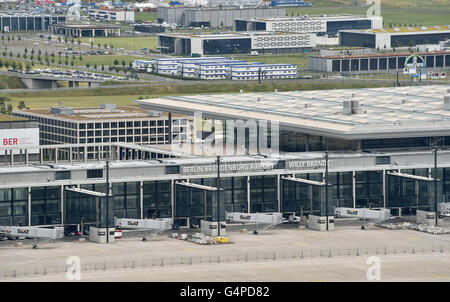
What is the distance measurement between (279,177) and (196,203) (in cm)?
1257

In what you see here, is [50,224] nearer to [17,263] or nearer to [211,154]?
[17,263]

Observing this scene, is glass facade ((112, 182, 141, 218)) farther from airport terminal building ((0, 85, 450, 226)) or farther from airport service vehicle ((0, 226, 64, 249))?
airport service vehicle ((0, 226, 64, 249))

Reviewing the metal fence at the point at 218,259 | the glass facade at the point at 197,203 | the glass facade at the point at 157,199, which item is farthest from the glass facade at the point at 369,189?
the glass facade at the point at 157,199

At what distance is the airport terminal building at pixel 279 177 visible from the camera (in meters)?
160

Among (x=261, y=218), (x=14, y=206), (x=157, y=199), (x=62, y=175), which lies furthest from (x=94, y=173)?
(x=261, y=218)

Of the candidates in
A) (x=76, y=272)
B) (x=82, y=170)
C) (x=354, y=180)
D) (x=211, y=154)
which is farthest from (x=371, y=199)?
(x=76, y=272)

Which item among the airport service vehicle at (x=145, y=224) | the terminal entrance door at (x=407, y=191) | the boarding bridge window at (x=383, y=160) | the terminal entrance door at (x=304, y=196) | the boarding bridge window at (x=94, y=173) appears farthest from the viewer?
the boarding bridge window at (x=383, y=160)

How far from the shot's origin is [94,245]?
15338cm

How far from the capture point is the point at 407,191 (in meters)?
174

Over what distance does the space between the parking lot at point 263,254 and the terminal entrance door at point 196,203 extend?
3586 millimetres

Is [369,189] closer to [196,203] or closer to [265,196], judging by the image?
[265,196]

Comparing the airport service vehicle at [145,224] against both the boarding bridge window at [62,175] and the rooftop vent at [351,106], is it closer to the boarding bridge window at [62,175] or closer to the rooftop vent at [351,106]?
the boarding bridge window at [62,175]

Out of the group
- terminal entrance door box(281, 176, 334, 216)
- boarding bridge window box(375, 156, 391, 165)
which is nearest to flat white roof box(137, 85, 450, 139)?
boarding bridge window box(375, 156, 391, 165)

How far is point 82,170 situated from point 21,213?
8.98 metres
